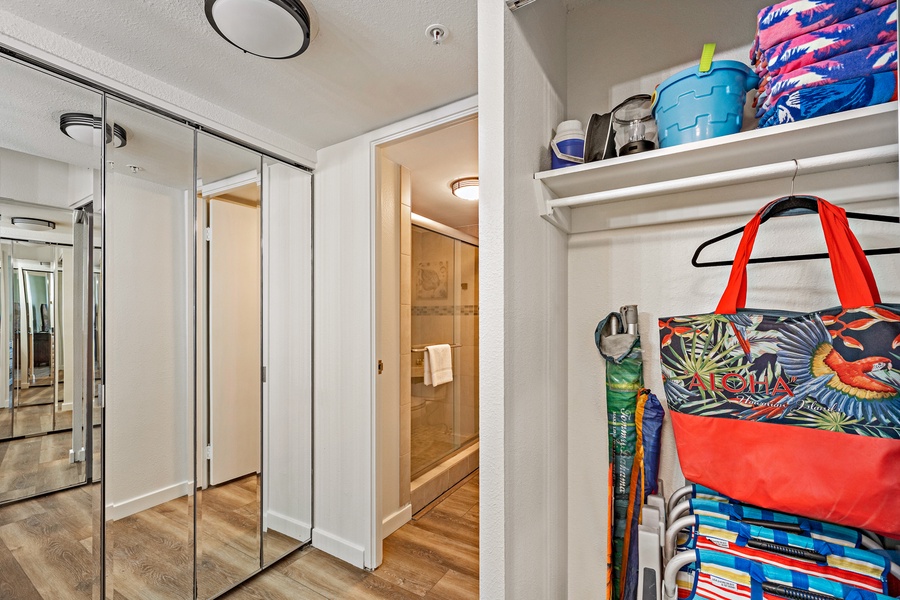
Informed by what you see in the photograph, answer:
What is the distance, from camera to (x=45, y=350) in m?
1.48

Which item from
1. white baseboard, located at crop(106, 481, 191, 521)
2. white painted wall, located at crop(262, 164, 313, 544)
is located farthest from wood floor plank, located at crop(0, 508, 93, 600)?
white painted wall, located at crop(262, 164, 313, 544)

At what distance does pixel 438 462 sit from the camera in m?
3.40

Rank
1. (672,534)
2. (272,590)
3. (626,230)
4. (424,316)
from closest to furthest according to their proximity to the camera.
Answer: (672,534), (626,230), (272,590), (424,316)

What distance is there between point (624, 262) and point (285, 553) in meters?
2.40

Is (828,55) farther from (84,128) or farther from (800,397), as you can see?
(84,128)

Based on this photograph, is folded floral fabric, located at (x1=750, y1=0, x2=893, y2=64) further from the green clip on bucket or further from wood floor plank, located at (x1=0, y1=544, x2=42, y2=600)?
wood floor plank, located at (x1=0, y1=544, x2=42, y2=600)

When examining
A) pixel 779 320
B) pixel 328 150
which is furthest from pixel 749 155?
pixel 328 150

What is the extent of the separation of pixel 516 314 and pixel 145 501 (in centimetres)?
188

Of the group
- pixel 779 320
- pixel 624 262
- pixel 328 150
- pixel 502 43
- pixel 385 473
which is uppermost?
pixel 328 150

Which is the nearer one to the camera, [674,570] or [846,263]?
[846,263]

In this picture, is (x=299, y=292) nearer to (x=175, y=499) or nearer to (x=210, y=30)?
(x=175, y=499)

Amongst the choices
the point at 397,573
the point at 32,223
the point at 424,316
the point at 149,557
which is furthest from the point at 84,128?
the point at 397,573

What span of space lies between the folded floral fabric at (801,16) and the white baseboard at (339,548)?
2682mm

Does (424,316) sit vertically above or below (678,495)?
above
